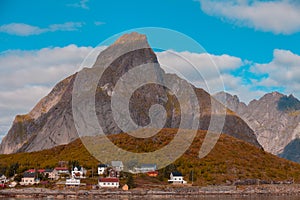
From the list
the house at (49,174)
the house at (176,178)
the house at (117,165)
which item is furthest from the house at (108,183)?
the house at (117,165)

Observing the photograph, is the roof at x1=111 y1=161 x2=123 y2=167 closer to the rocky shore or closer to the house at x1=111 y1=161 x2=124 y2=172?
the house at x1=111 y1=161 x2=124 y2=172

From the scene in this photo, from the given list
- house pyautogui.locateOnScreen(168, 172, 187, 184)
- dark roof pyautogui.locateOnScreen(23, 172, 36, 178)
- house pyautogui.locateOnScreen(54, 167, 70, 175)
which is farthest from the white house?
house pyautogui.locateOnScreen(168, 172, 187, 184)

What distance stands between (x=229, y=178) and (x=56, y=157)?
221 ft

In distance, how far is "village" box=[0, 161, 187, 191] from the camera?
12019cm

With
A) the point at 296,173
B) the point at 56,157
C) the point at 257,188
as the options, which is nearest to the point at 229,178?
the point at 257,188

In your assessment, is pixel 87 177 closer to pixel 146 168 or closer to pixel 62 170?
pixel 62 170

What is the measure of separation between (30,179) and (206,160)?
2346 inches

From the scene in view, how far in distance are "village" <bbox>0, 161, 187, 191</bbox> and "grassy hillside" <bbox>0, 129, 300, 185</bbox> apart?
5.40 m

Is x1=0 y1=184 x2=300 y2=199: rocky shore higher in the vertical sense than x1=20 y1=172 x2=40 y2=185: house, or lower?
lower

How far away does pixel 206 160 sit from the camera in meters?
162

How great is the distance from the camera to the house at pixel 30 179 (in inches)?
5037

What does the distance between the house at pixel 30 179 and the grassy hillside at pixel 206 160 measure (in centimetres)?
1553

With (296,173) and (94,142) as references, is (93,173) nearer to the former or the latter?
(94,142)

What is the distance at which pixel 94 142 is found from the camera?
19475cm
